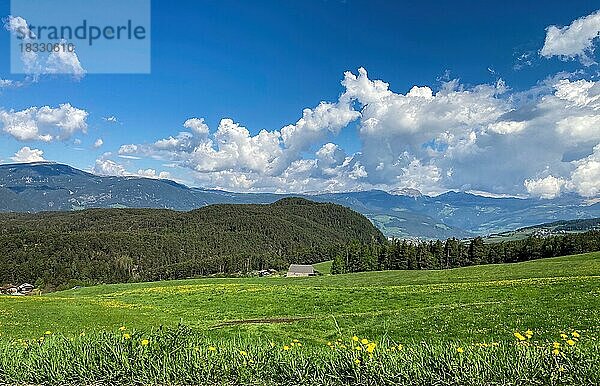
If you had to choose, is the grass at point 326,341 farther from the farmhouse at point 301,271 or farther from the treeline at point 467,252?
the farmhouse at point 301,271

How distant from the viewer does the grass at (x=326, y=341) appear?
710 centimetres

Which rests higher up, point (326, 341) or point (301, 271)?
point (326, 341)

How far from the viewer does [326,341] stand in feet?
57.9

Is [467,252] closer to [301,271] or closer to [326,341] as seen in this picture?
[301,271]

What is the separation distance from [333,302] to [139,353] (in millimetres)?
24509

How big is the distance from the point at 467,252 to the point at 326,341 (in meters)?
104

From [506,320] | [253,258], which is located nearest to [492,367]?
[506,320]

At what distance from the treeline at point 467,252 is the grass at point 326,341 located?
79.6 metres

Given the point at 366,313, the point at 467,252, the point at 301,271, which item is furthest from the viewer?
the point at 301,271

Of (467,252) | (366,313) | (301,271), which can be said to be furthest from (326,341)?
(301,271)

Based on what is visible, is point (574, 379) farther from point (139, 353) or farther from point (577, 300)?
point (577, 300)

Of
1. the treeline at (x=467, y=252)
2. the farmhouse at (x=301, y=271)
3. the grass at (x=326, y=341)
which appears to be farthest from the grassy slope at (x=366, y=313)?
the farmhouse at (x=301, y=271)

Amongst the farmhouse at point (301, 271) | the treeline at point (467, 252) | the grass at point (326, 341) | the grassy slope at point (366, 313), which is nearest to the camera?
the grass at point (326, 341)

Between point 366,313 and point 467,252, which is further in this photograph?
point 467,252
